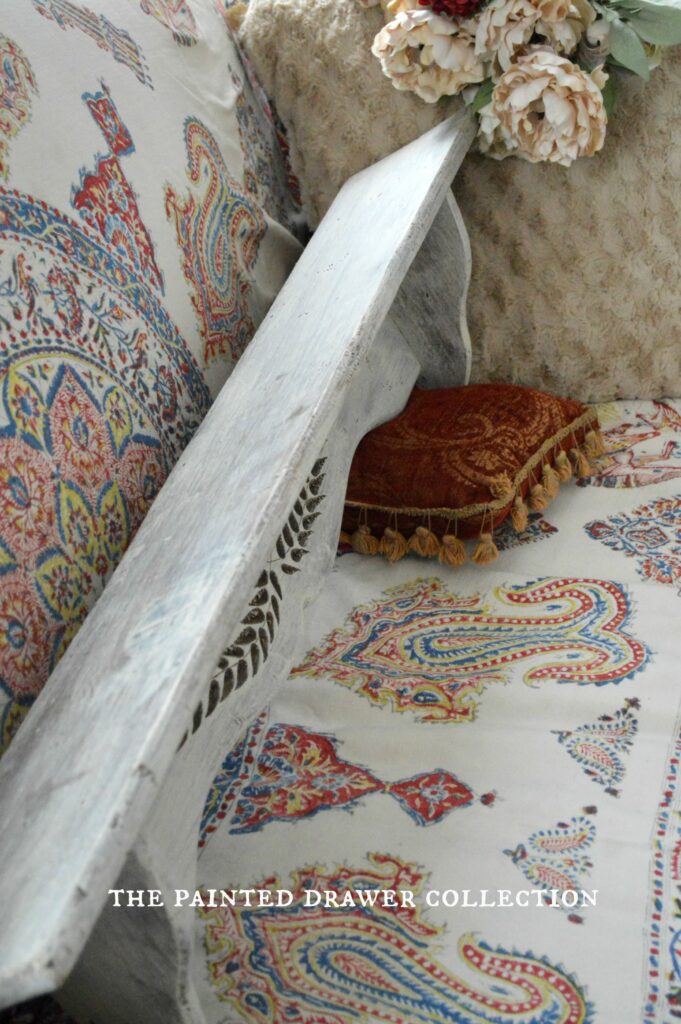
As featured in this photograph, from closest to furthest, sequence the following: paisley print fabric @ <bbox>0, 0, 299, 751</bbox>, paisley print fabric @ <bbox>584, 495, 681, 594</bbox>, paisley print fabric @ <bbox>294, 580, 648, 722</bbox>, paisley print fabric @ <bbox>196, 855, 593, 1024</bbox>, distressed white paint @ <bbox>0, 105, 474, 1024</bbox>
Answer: distressed white paint @ <bbox>0, 105, 474, 1024</bbox>, paisley print fabric @ <bbox>196, 855, 593, 1024</bbox>, paisley print fabric @ <bbox>0, 0, 299, 751</bbox>, paisley print fabric @ <bbox>294, 580, 648, 722</bbox>, paisley print fabric @ <bbox>584, 495, 681, 594</bbox>

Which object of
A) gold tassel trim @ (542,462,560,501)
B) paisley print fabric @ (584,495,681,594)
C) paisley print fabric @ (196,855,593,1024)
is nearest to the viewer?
paisley print fabric @ (196,855,593,1024)

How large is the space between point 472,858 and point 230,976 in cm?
22

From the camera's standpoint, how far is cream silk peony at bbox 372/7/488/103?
1.26 m

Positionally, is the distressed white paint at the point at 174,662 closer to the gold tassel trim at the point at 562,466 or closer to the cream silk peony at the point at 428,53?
the cream silk peony at the point at 428,53

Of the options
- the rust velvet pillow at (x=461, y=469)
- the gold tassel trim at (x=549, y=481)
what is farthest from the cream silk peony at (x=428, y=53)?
the gold tassel trim at (x=549, y=481)

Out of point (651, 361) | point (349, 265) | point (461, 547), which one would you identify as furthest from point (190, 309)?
point (651, 361)

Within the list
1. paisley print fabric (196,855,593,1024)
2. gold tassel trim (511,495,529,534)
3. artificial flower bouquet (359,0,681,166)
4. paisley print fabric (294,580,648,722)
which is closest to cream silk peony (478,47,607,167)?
artificial flower bouquet (359,0,681,166)

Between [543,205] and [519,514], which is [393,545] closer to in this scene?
[519,514]

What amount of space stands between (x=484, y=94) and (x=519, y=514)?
1.75 ft

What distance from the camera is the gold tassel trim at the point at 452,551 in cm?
126

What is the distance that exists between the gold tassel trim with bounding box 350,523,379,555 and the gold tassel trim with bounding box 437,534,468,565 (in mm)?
91

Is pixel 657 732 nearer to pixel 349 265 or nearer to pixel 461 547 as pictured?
pixel 461 547

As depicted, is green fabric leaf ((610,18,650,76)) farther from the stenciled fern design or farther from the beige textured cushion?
the stenciled fern design

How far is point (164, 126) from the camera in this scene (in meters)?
1.23
